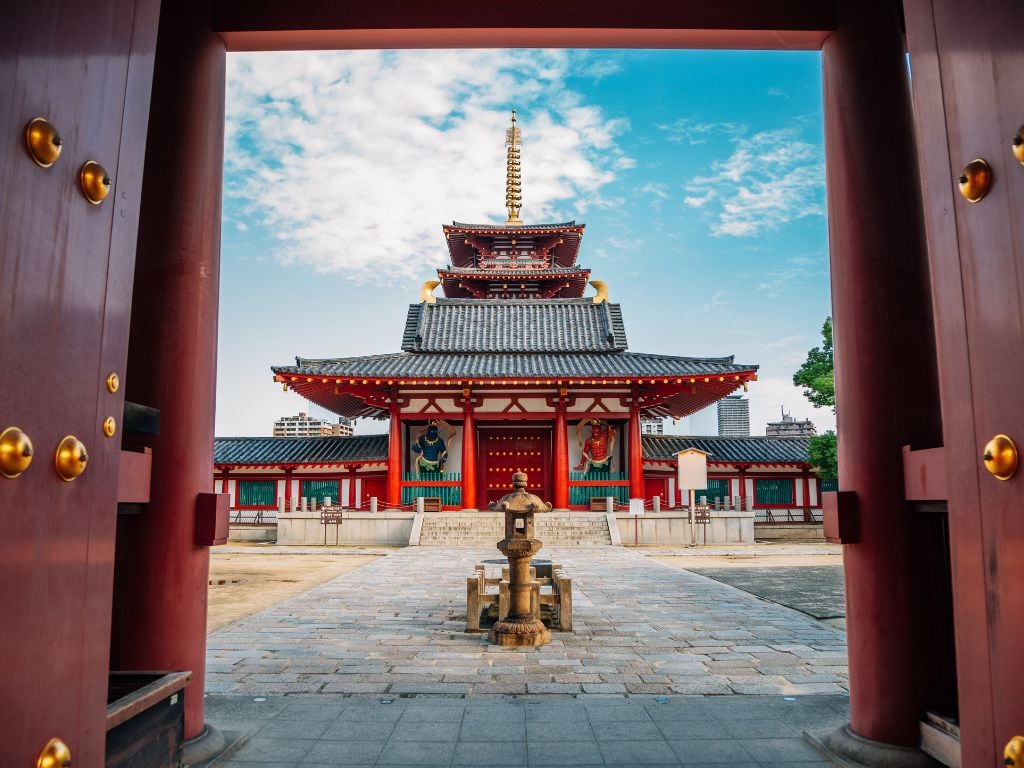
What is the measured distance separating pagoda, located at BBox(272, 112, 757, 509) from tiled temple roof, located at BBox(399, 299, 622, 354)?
2.4 inches

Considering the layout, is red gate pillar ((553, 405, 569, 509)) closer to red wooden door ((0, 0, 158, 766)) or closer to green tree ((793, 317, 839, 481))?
green tree ((793, 317, 839, 481))

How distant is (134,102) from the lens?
4.66 ft

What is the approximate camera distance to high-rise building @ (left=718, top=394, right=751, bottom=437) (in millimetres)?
67238

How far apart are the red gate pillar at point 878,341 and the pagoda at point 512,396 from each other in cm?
1470

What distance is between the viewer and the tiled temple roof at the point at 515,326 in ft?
70.3

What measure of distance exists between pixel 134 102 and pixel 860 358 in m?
3.39

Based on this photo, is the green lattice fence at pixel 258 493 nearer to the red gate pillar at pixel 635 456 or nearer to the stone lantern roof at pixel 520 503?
the red gate pillar at pixel 635 456

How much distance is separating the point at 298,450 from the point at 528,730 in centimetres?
2080

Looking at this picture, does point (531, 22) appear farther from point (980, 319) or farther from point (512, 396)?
point (512, 396)

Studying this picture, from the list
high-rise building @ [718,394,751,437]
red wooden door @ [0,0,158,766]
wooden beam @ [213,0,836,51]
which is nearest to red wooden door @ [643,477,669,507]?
wooden beam @ [213,0,836,51]

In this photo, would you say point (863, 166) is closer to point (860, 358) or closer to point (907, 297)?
point (907, 297)

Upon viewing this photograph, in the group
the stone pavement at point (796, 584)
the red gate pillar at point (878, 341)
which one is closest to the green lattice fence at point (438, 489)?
the stone pavement at point (796, 584)

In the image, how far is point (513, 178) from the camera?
3158 centimetres

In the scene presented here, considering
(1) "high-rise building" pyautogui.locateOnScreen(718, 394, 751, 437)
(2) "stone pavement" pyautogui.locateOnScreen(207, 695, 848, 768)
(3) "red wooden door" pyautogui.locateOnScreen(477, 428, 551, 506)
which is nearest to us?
(2) "stone pavement" pyautogui.locateOnScreen(207, 695, 848, 768)
